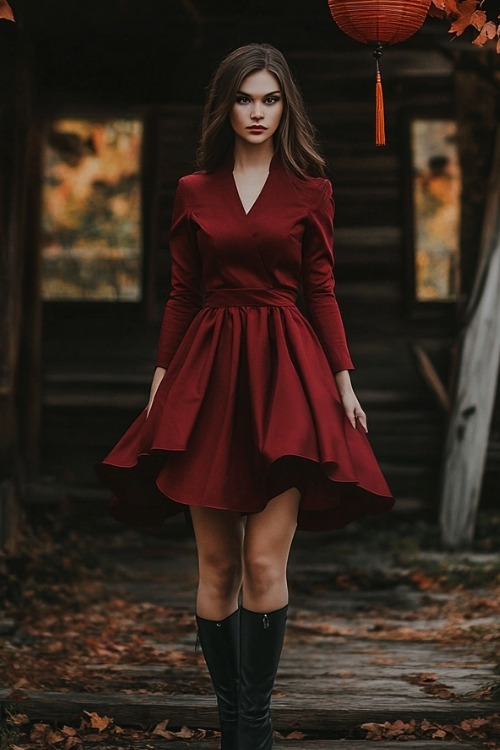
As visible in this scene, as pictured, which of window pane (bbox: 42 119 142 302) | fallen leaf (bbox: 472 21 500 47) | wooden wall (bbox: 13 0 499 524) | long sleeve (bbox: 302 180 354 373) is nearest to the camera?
long sleeve (bbox: 302 180 354 373)

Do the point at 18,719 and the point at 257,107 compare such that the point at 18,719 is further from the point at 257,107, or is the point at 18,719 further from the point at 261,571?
the point at 257,107

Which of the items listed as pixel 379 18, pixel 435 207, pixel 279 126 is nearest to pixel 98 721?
pixel 279 126

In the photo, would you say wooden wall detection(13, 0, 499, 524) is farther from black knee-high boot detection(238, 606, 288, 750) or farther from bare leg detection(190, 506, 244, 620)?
black knee-high boot detection(238, 606, 288, 750)

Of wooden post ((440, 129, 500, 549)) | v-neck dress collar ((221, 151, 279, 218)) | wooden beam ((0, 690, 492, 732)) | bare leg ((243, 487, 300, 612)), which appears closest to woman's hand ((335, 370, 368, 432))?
bare leg ((243, 487, 300, 612))

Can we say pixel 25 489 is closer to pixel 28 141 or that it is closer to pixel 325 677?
pixel 28 141

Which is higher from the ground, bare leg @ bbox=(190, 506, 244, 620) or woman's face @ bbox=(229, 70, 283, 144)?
woman's face @ bbox=(229, 70, 283, 144)

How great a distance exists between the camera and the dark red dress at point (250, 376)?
379 centimetres

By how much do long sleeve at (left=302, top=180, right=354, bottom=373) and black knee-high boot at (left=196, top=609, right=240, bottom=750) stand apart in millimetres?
876

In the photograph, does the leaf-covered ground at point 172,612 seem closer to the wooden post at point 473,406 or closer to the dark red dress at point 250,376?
the wooden post at point 473,406

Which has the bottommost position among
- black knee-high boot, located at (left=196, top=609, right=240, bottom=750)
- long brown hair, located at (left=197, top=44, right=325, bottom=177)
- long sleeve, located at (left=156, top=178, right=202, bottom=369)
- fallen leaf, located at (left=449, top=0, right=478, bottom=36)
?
black knee-high boot, located at (left=196, top=609, right=240, bottom=750)

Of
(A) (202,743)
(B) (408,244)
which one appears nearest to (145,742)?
(A) (202,743)

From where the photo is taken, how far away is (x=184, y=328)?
4.16 metres

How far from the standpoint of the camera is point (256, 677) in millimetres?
3809

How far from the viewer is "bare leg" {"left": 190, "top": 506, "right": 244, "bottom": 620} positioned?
3910 millimetres
